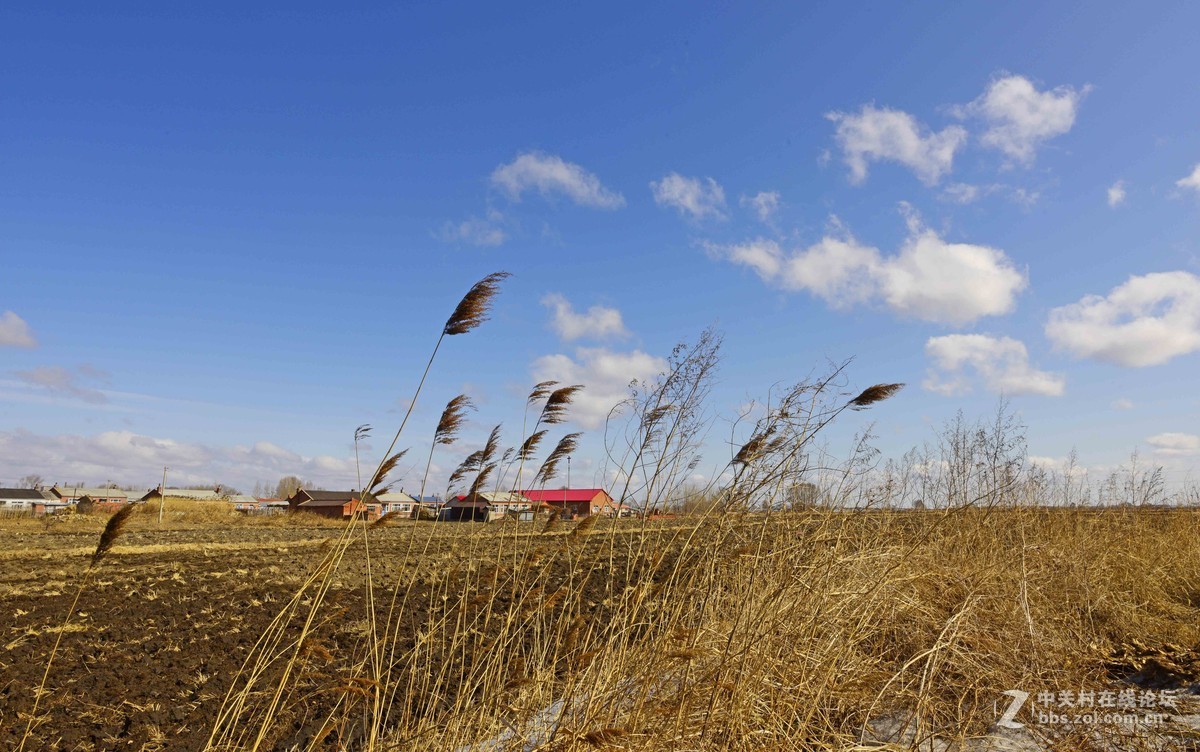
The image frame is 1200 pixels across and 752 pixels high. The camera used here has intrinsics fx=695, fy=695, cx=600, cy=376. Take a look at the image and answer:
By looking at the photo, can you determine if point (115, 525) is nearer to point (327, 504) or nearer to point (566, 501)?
point (566, 501)

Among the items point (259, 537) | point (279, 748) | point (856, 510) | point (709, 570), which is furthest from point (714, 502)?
point (259, 537)

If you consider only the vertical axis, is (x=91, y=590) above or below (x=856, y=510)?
below

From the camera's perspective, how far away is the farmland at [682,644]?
9.53 ft

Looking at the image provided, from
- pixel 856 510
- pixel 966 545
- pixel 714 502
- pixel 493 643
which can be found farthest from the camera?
pixel 966 545

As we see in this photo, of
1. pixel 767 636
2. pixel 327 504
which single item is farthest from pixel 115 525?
pixel 327 504

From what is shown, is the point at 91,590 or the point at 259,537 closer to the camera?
the point at 91,590

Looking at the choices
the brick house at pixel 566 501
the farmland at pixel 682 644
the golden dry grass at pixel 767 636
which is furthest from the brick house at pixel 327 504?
the brick house at pixel 566 501

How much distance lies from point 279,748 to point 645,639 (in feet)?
9.68

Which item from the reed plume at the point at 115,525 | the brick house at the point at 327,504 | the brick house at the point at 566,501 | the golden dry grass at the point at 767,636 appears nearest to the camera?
the reed plume at the point at 115,525

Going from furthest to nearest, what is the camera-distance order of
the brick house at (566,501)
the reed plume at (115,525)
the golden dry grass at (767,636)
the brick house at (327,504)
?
the brick house at (566,501) < the golden dry grass at (767,636) < the brick house at (327,504) < the reed plume at (115,525)

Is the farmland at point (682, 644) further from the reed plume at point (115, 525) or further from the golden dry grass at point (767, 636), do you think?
the reed plume at point (115, 525)

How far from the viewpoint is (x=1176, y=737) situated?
3.27 m

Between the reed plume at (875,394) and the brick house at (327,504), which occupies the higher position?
the reed plume at (875,394)

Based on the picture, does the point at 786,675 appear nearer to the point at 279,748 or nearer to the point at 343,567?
the point at 279,748
